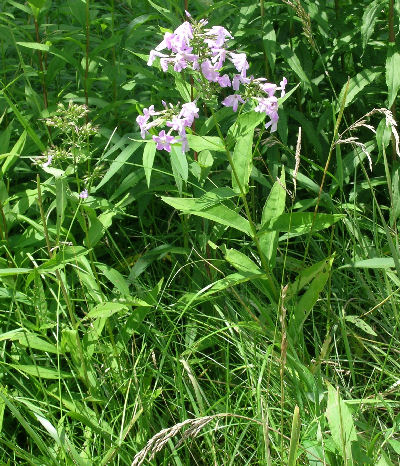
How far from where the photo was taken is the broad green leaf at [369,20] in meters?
2.76

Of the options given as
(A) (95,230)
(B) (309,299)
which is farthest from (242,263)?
(A) (95,230)

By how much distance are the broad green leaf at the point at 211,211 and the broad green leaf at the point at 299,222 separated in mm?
79

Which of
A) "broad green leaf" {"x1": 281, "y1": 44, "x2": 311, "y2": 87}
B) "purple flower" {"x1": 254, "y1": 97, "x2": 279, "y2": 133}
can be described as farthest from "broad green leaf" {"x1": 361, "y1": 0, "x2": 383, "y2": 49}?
"purple flower" {"x1": 254, "y1": 97, "x2": 279, "y2": 133}

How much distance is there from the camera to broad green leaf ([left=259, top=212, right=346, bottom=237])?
7.30 ft

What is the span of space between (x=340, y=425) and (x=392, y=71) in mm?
1580

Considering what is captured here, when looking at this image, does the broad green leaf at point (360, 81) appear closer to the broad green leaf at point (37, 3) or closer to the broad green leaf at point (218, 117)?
the broad green leaf at point (218, 117)

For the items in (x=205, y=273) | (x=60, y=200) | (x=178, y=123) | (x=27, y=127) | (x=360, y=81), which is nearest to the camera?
(x=178, y=123)

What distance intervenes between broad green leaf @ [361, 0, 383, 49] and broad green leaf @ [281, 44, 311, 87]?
0.27m

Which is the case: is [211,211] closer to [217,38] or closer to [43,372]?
[217,38]

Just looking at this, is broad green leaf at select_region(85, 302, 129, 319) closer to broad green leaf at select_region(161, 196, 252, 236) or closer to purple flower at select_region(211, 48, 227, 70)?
broad green leaf at select_region(161, 196, 252, 236)

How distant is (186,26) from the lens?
6.14 ft

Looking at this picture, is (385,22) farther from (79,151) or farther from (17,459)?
(17,459)

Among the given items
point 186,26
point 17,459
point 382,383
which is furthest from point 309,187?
point 17,459

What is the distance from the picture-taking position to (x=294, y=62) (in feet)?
9.59
